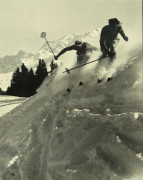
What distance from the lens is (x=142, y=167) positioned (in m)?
8.30

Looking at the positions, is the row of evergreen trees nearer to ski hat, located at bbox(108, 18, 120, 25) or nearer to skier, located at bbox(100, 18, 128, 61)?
skier, located at bbox(100, 18, 128, 61)

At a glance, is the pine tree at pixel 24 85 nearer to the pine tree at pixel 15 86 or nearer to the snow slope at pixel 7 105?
the pine tree at pixel 15 86

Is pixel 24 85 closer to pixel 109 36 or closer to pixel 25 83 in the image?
pixel 25 83

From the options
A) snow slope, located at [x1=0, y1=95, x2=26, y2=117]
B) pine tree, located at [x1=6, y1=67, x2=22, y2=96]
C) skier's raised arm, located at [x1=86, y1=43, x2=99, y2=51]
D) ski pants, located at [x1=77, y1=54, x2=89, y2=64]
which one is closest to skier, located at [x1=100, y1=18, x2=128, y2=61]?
ski pants, located at [x1=77, y1=54, x2=89, y2=64]

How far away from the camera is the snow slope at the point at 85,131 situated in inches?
350

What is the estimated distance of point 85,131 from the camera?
32.7ft

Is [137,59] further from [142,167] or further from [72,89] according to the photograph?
[142,167]

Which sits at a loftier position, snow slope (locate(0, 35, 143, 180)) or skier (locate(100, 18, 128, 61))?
skier (locate(100, 18, 128, 61))

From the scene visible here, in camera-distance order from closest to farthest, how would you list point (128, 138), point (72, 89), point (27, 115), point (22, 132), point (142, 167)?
point (142, 167) < point (128, 138) < point (72, 89) < point (22, 132) < point (27, 115)

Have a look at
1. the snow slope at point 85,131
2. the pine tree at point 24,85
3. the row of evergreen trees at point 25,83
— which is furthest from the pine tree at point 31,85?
the snow slope at point 85,131

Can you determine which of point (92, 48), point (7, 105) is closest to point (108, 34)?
point (92, 48)

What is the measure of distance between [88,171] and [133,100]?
7.53 feet

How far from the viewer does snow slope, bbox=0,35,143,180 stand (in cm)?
890

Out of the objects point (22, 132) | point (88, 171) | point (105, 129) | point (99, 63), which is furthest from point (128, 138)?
point (22, 132)
